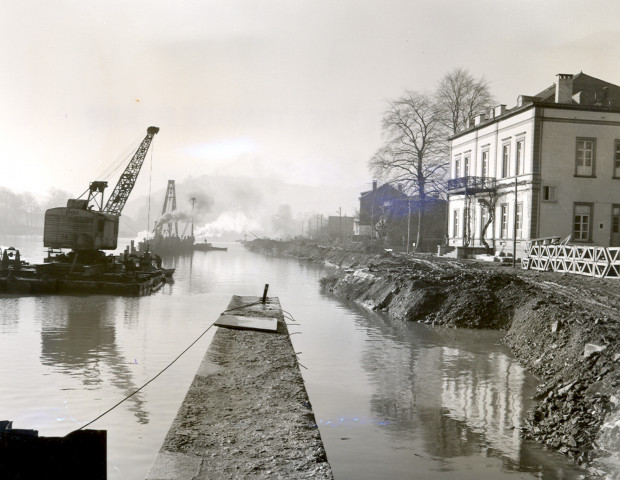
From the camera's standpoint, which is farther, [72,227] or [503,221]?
[503,221]

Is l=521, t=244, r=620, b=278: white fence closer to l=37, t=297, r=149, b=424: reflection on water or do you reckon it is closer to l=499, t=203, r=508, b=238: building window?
l=499, t=203, r=508, b=238: building window

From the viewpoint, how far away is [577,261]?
22953 millimetres

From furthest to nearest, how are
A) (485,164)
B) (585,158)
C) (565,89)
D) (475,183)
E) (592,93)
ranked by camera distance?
(485,164) → (475,183) → (592,93) → (565,89) → (585,158)

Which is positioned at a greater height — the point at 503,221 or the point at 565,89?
the point at 565,89

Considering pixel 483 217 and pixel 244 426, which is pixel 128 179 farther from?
pixel 244 426

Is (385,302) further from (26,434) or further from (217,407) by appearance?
(26,434)

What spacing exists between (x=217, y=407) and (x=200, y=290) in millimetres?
26372

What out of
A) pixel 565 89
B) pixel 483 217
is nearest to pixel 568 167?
pixel 565 89

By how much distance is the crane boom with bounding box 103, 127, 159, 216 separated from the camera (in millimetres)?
45562

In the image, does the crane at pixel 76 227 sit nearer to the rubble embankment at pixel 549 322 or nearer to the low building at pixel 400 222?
the rubble embankment at pixel 549 322

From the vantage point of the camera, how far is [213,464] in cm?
534

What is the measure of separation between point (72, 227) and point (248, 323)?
23361 millimetres

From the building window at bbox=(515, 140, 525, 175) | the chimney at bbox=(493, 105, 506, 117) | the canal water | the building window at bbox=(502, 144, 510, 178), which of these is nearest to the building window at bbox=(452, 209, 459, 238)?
the building window at bbox=(502, 144, 510, 178)

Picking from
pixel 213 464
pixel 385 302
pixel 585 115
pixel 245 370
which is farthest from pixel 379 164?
pixel 213 464
